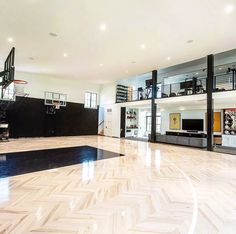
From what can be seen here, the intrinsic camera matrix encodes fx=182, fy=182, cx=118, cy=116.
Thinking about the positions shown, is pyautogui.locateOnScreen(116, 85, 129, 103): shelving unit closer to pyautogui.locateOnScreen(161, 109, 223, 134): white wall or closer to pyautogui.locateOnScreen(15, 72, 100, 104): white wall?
pyautogui.locateOnScreen(15, 72, 100, 104): white wall

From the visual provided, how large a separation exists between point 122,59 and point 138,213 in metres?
7.75

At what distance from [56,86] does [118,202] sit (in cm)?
1201

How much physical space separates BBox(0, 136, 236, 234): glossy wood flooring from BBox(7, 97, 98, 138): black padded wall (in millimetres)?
8611

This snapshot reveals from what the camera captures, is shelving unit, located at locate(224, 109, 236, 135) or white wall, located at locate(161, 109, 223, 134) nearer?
shelving unit, located at locate(224, 109, 236, 135)

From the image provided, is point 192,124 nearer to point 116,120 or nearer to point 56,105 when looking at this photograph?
point 116,120

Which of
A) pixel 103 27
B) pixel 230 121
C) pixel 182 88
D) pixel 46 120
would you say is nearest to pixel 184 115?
pixel 182 88

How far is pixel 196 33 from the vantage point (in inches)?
243

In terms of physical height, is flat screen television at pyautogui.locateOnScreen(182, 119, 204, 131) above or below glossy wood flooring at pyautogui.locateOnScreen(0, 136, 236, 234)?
above

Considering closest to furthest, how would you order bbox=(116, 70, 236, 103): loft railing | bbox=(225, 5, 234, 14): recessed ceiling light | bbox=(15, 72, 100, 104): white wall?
bbox=(225, 5, 234, 14): recessed ceiling light, bbox=(116, 70, 236, 103): loft railing, bbox=(15, 72, 100, 104): white wall

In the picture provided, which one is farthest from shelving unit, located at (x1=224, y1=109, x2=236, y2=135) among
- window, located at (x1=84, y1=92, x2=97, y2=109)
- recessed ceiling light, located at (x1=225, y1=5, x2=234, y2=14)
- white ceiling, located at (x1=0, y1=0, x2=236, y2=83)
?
window, located at (x1=84, y1=92, x2=97, y2=109)

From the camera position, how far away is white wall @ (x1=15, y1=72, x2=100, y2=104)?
12.2 m

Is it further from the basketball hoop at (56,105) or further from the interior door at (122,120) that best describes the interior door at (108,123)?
the basketball hoop at (56,105)

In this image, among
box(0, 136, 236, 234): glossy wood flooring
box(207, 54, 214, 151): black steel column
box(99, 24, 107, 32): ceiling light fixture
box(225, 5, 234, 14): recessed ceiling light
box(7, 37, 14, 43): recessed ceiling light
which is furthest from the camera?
box(207, 54, 214, 151): black steel column

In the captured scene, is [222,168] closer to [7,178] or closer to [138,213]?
[138,213]
